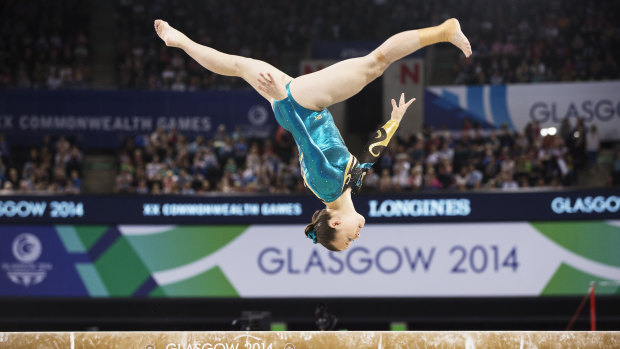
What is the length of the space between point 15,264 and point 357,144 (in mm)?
8340

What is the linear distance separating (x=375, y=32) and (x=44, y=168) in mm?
9512

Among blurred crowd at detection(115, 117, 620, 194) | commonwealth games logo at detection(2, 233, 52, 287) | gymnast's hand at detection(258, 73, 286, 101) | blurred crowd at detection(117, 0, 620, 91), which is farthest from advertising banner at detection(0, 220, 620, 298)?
gymnast's hand at detection(258, 73, 286, 101)

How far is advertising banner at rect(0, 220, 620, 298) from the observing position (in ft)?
39.6

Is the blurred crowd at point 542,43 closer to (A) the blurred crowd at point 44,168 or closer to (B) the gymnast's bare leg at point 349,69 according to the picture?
(A) the blurred crowd at point 44,168

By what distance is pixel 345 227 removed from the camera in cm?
545

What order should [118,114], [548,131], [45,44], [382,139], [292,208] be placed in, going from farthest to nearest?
[45,44] → [118,114] → [548,131] → [292,208] → [382,139]

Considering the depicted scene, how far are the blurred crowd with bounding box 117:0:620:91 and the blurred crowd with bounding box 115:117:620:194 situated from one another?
2.55 meters

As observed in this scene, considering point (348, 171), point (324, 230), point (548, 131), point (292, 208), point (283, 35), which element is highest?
point (283, 35)

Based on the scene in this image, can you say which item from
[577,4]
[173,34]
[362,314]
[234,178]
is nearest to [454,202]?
[362,314]

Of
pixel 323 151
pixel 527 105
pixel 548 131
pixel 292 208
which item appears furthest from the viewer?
pixel 527 105

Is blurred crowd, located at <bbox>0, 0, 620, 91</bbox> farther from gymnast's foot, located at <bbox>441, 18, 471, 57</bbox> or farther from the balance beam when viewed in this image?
the balance beam

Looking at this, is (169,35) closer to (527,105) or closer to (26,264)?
(26,264)

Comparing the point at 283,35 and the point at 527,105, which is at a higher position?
the point at 283,35

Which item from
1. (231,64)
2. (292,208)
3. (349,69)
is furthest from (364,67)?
(292,208)
